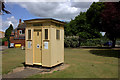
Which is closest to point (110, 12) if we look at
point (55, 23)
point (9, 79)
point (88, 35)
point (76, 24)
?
point (55, 23)

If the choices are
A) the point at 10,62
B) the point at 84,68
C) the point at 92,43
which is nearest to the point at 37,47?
the point at 84,68

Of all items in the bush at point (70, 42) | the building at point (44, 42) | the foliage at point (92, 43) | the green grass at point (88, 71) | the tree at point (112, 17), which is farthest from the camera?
the foliage at point (92, 43)

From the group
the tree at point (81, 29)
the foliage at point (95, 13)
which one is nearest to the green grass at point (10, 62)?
the foliage at point (95, 13)

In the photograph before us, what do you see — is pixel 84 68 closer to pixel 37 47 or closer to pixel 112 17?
pixel 37 47

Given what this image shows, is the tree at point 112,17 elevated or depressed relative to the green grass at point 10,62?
elevated

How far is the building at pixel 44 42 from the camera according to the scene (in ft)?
22.4

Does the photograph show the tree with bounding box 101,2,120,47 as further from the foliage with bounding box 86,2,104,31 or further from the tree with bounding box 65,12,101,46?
the tree with bounding box 65,12,101,46

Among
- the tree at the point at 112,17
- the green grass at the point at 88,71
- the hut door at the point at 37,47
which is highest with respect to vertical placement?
the tree at the point at 112,17

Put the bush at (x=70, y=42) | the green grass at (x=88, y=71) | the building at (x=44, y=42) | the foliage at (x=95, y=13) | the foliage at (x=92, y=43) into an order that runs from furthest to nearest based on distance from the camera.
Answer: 1. the foliage at (x=92, y=43)
2. the bush at (x=70, y=42)
3. the foliage at (x=95, y=13)
4. the building at (x=44, y=42)
5. the green grass at (x=88, y=71)

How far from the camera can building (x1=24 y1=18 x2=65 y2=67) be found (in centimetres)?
682

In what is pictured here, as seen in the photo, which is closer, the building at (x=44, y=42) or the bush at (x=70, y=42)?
the building at (x=44, y=42)

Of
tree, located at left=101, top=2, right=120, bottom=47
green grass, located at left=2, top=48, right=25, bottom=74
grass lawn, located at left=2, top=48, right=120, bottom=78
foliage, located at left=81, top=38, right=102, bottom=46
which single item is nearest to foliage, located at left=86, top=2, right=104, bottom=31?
foliage, located at left=81, top=38, right=102, bottom=46

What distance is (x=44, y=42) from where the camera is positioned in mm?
6977

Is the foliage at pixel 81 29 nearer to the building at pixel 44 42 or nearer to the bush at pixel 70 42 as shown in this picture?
the bush at pixel 70 42
